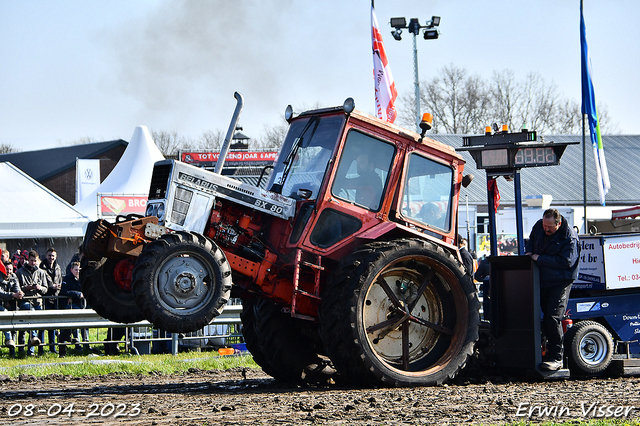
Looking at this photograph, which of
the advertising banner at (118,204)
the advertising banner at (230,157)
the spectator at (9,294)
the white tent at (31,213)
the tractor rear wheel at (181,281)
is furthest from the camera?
the advertising banner at (230,157)

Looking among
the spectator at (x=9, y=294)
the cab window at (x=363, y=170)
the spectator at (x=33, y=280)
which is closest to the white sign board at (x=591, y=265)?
the cab window at (x=363, y=170)

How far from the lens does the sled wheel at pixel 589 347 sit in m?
8.80

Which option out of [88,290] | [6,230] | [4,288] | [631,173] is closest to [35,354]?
[4,288]

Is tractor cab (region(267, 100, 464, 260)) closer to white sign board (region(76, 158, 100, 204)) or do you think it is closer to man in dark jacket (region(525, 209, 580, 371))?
man in dark jacket (region(525, 209, 580, 371))

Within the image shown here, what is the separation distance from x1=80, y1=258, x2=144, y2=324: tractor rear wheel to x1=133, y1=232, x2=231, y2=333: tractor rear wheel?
0.61 metres

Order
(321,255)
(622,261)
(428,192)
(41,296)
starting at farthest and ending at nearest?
(41,296) < (622,261) < (428,192) < (321,255)

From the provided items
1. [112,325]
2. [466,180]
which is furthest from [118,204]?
[466,180]

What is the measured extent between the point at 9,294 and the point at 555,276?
936 cm

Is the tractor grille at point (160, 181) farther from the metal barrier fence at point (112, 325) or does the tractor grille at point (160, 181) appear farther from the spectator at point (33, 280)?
the spectator at point (33, 280)

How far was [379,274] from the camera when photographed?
761 cm

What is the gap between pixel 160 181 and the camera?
7.43 metres

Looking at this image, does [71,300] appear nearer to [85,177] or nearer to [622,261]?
[622,261]

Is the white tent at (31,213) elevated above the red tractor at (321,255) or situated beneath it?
elevated above

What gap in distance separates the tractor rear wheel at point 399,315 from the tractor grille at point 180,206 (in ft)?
5.12
